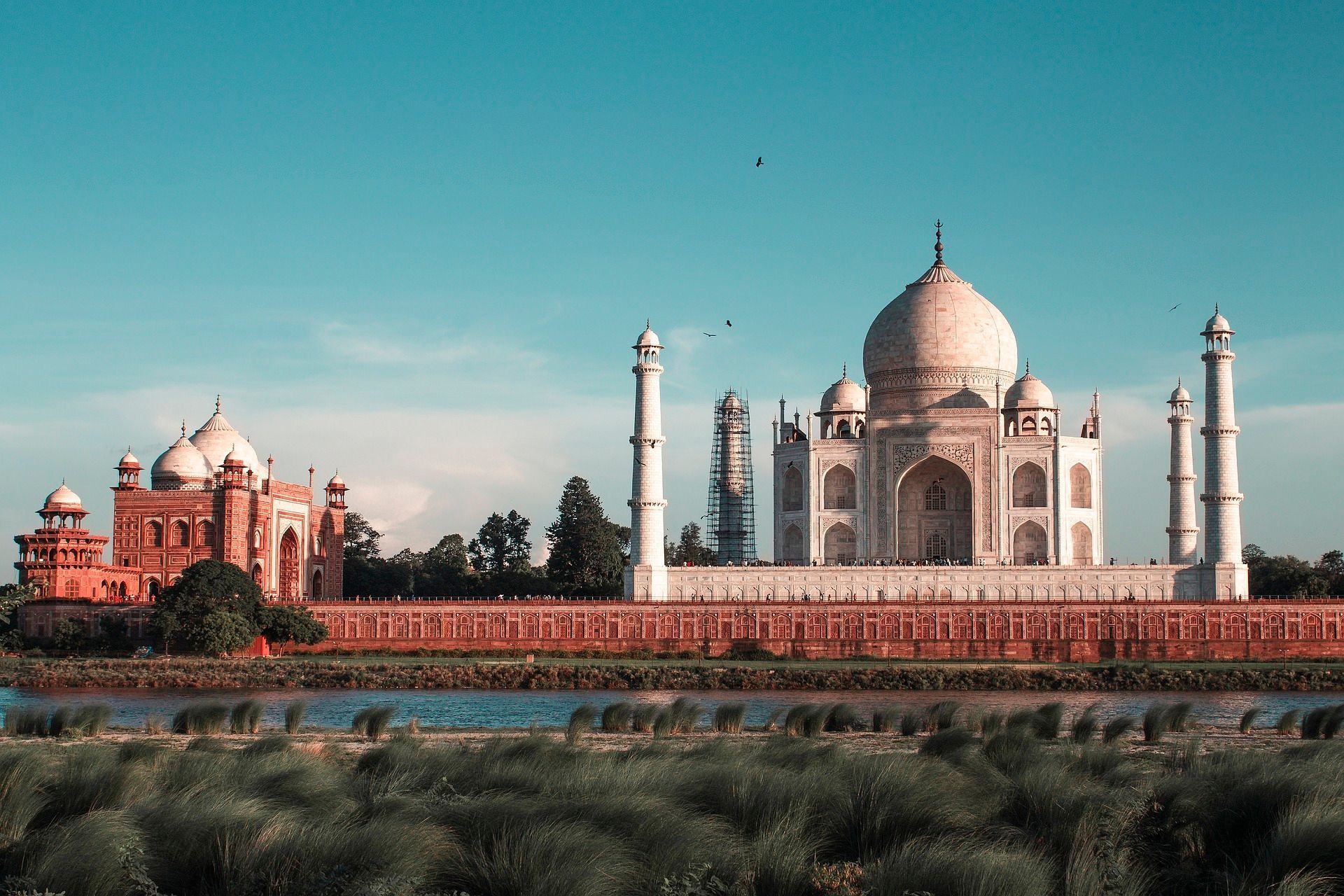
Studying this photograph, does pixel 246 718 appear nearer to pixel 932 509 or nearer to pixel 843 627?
pixel 843 627

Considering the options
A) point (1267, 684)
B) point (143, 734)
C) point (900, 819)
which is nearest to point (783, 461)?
point (1267, 684)

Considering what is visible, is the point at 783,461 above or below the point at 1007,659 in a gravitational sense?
above

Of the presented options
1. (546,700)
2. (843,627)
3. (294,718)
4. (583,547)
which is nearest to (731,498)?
(583,547)

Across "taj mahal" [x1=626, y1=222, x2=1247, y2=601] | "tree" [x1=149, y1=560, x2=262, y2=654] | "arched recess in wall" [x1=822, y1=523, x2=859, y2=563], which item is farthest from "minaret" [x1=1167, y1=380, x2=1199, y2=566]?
"tree" [x1=149, y1=560, x2=262, y2=654]

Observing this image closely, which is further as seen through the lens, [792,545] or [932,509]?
[792,545]

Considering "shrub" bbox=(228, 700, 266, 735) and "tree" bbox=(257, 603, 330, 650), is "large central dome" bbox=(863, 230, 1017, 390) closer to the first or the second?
"tree" bbox=(257, 603, 330, 650)

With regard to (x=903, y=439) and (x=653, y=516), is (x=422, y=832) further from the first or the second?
(x=903, y=439)

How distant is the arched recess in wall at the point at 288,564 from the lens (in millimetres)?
63219

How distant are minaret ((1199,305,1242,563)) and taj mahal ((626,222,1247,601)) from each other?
0.19ft

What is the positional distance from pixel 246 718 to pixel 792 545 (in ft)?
119

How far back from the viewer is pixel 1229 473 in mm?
49750

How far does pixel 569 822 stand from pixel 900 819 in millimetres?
2753

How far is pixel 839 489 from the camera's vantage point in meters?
56.5

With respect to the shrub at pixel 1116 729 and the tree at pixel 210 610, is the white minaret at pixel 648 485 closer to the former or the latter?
the tree at pixel 210 610
